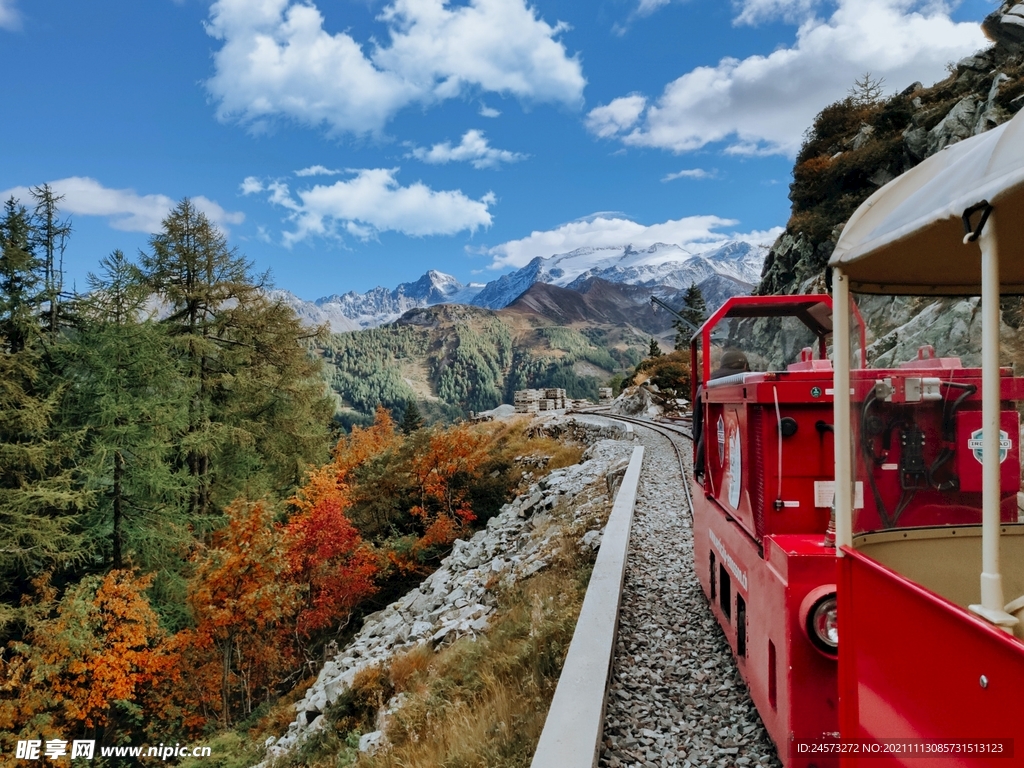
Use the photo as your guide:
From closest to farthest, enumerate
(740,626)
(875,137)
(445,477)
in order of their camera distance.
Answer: (740,626) < (445,477) < (875,137)

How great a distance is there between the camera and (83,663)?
1633cm

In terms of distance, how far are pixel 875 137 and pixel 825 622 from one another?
36204 millimetres

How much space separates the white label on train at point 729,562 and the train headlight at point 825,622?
3.79 feet

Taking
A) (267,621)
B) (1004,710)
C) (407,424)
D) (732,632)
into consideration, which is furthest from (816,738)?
(407,424)

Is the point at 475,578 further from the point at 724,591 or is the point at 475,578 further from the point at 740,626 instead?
the point at 740,626

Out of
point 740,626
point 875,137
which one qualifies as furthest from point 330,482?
point 875,137

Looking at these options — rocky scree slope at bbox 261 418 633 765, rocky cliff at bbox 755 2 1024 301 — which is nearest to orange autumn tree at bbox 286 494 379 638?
rocky scree slope at bbox 261 418 633 765

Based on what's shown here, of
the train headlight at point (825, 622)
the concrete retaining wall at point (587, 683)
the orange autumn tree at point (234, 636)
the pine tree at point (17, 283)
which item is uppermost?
the pine tree at point (17, 283)

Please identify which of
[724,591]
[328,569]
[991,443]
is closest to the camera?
[991,443]

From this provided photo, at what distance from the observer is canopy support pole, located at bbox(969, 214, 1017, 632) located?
1.68m

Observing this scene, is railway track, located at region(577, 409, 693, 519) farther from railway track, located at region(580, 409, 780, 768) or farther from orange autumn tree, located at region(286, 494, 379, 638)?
orange autumn tree, located at region(286, 494, 379, 638)

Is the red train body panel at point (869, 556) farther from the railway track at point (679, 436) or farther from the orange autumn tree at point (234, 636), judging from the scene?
the orange autumn tree at point (234, 636)

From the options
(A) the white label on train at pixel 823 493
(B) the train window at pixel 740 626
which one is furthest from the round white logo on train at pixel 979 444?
(B) the train window at pixel 740 626

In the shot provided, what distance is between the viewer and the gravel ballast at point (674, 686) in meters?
4.25
